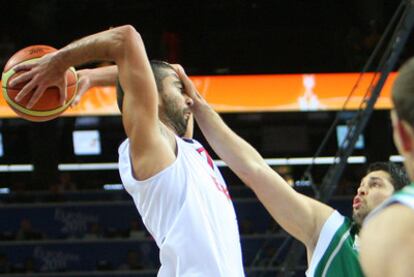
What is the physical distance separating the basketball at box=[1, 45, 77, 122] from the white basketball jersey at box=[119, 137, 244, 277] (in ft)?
1.05

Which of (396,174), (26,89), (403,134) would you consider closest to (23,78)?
(26,89)

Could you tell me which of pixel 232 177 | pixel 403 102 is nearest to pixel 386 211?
pixel 403 102

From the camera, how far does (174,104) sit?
354 centimetres

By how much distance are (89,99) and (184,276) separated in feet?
31.2

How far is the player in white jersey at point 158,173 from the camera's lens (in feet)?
10.7

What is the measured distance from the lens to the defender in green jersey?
3.15 metres

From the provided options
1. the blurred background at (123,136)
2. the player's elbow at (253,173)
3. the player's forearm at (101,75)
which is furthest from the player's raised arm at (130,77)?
the blurred background at (123,136)

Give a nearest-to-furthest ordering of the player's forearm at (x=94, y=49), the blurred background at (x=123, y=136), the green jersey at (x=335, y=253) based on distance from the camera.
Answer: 1. the green jersey at (x=335, y=253)
2. the player's forearm at (x=94, y=49)
3. the blurred background at (x=123, y=136)

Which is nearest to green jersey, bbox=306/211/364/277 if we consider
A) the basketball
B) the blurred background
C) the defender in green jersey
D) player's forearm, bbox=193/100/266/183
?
the defender in green jersey

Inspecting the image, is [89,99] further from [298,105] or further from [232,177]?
[232,177]

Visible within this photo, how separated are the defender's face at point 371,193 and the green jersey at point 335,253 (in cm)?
28

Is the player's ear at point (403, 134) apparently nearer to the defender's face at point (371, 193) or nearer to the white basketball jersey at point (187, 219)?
the white basketball jersey at point (187, 219)

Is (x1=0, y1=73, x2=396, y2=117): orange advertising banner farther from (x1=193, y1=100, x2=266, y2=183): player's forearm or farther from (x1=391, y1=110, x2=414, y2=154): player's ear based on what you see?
(x1=391, y1=110, x2=414, y2=154): player's ear

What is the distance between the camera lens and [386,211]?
1817 mm
